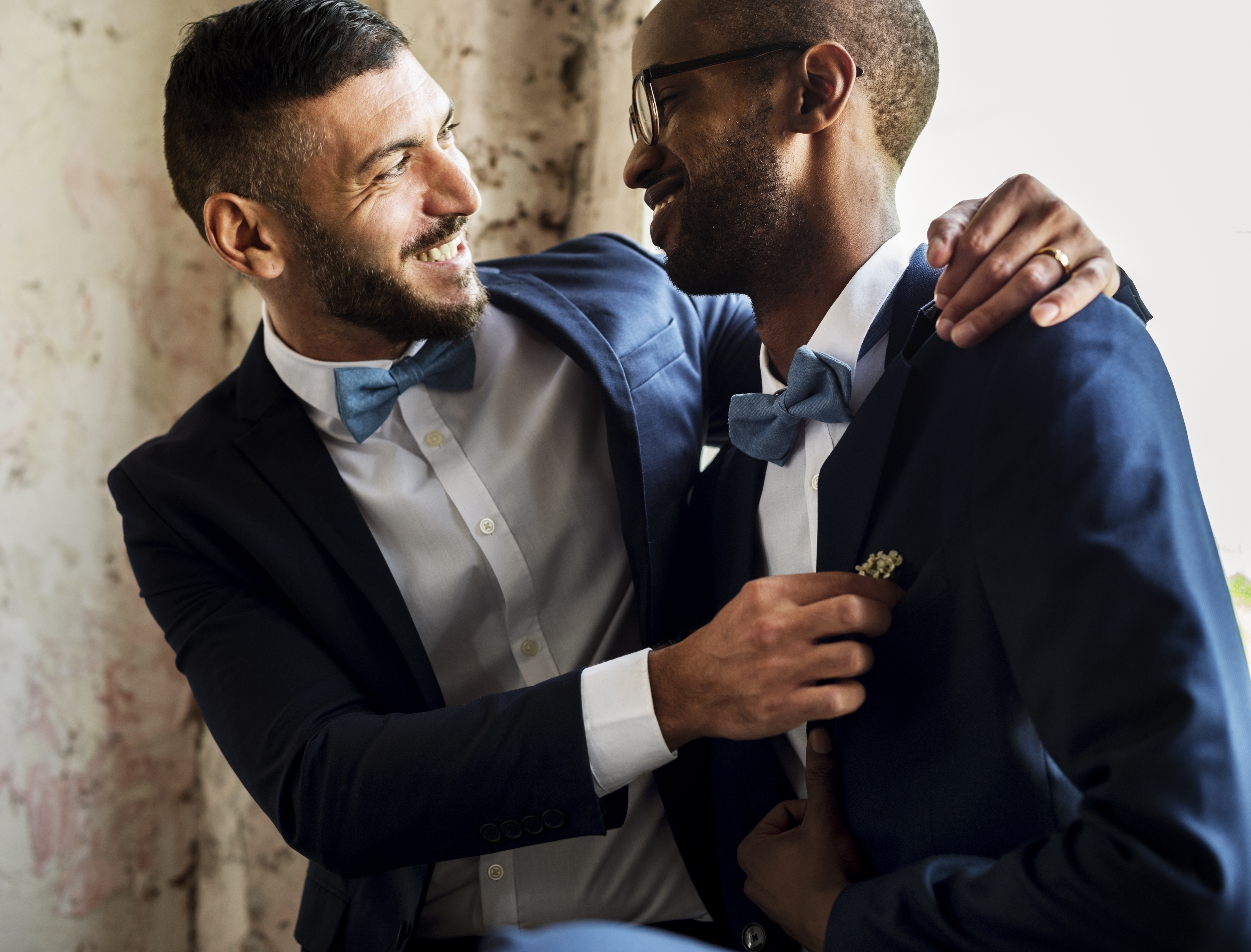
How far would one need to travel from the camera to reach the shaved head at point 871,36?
129cm

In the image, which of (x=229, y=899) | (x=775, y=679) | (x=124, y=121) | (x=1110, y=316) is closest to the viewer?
(x=1110, y=316)

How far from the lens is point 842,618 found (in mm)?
1037

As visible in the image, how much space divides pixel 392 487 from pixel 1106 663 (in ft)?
3.67

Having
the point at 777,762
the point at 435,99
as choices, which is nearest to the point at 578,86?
the point at 435,99

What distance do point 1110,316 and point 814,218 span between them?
0.46m

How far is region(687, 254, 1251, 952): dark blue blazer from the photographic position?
31.8 inches

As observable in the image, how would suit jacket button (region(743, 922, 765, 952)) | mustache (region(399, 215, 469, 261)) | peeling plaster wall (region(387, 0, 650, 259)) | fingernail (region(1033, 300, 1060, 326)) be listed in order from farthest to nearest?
peeling plaster wall (region(387, 0, 650, 259)) → mustache (region(399, 215, 469, 261)) → suit jacket button (region(743, 922, 765, 952)) → fingernail (region(1033, 300, 1060, 326))

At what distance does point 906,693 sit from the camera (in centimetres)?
110

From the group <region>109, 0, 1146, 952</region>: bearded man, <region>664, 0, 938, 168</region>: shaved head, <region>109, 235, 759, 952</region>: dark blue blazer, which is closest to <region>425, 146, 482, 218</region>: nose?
<region>109, 0, 1146, 952</region>: bearded man

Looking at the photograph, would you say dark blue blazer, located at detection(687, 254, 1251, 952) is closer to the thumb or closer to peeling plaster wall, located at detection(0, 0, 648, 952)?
the thumb

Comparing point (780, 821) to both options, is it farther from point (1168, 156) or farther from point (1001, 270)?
point (1168, 156)

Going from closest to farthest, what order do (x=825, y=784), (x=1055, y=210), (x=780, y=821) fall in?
(x=1055, y=210) → (x=825, y=784) → (x=780, y=821)

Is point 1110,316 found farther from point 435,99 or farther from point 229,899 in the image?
point 229,899

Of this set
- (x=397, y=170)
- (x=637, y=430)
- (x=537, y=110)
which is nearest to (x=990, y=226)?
(x=637, y=430)
